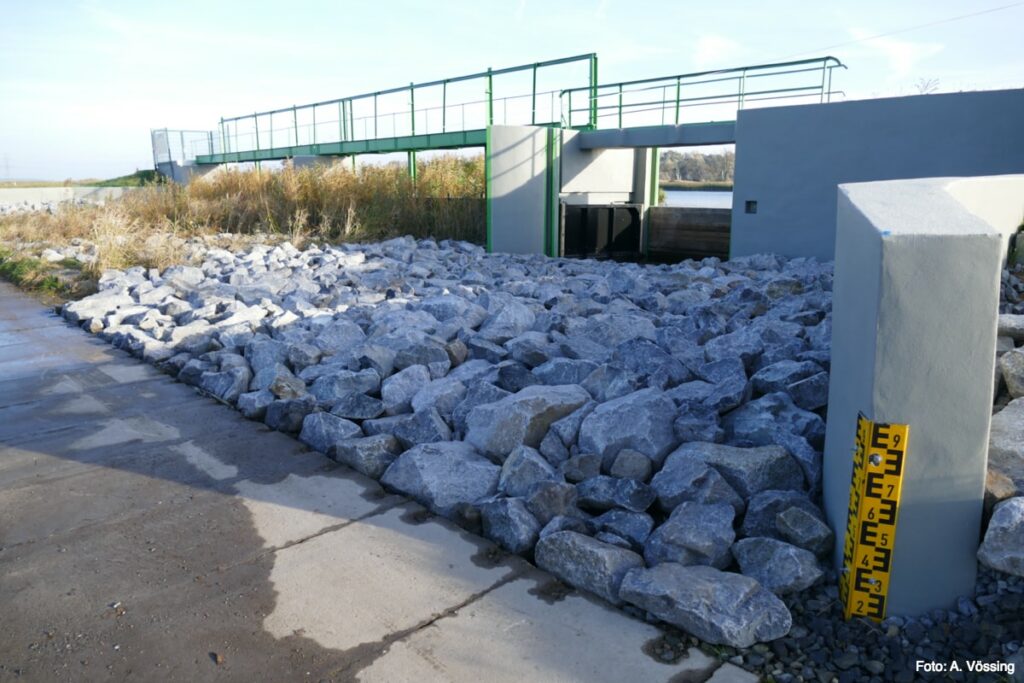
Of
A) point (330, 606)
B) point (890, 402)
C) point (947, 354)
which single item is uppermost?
point (947, 354)

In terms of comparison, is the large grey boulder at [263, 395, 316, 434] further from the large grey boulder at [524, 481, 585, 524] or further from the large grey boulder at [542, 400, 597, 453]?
the large grey boulder at [524, 481, 585, 524]

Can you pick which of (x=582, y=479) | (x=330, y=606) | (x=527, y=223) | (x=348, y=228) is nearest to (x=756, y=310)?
(x=582, y=479)

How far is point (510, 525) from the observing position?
10.4 feet

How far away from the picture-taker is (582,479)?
141 inches

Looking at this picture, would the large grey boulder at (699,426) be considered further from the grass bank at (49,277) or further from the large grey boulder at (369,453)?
the grass bank at (49,277)

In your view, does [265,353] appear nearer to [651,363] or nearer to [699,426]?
[651,363]

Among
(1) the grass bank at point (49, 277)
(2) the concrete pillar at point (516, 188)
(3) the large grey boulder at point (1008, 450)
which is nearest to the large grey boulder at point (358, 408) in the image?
(3) the large grey boulder at point (1008, 450)

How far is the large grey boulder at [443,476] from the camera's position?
3.52m

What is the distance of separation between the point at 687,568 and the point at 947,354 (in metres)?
1.13

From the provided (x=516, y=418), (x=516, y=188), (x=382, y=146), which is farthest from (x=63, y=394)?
(x=382, y=146)

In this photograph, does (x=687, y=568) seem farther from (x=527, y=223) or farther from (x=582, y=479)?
(x=527, y=223)

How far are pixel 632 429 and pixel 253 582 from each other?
182 cm

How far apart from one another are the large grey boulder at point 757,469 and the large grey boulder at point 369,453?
5.21 ft

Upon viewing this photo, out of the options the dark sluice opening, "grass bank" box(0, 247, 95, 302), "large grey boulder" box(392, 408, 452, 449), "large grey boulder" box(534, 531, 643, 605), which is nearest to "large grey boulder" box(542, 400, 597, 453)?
"large grey boulder" box(392, 408, 452, 449)
